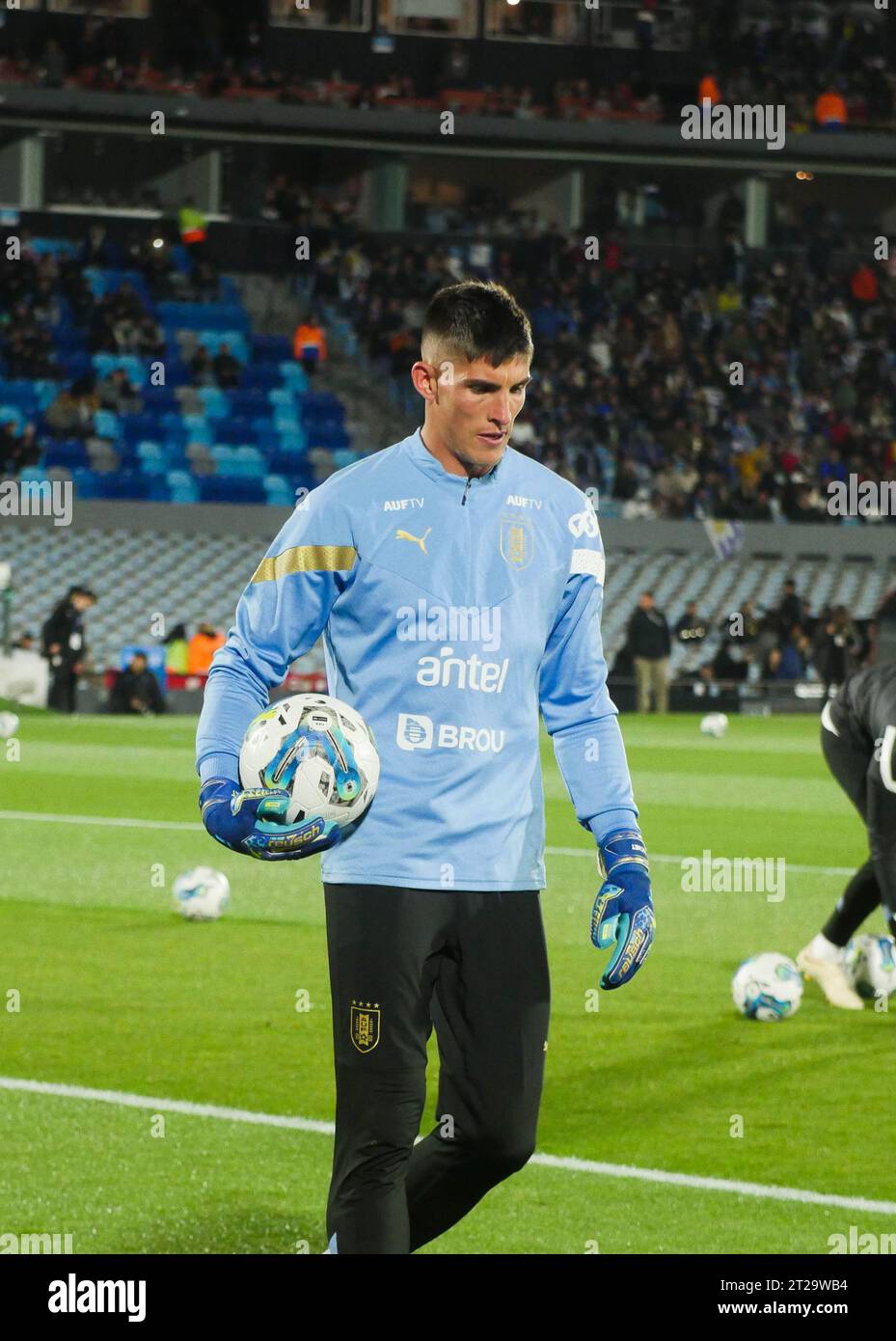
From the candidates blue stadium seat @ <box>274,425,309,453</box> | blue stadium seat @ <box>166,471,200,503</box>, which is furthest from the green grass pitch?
blue stadium seat @ <box>274,425,309,453</box>

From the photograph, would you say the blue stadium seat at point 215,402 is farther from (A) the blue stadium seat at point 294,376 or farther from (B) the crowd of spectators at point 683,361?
(B) the crowd of spectators at point 683,361

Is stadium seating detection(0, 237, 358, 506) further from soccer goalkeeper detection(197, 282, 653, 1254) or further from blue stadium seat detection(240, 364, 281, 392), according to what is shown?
soccer goalkeeper detection(197, 282, 653, 1254)

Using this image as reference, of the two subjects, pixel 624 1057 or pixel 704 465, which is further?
pixel 704 465

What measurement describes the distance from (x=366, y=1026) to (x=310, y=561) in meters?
0.95

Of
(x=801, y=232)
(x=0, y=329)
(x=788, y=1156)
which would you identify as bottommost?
(x=788, y=1156)

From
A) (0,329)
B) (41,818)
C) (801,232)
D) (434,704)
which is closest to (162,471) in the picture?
(0,329)

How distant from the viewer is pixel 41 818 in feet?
52.1

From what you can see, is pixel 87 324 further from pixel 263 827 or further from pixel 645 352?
pixel 263 827

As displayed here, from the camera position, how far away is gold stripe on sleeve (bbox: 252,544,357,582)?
13.5ft

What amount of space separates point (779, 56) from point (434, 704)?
42.4 m

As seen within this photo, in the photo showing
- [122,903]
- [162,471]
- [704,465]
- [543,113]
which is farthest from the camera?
[543,113]
